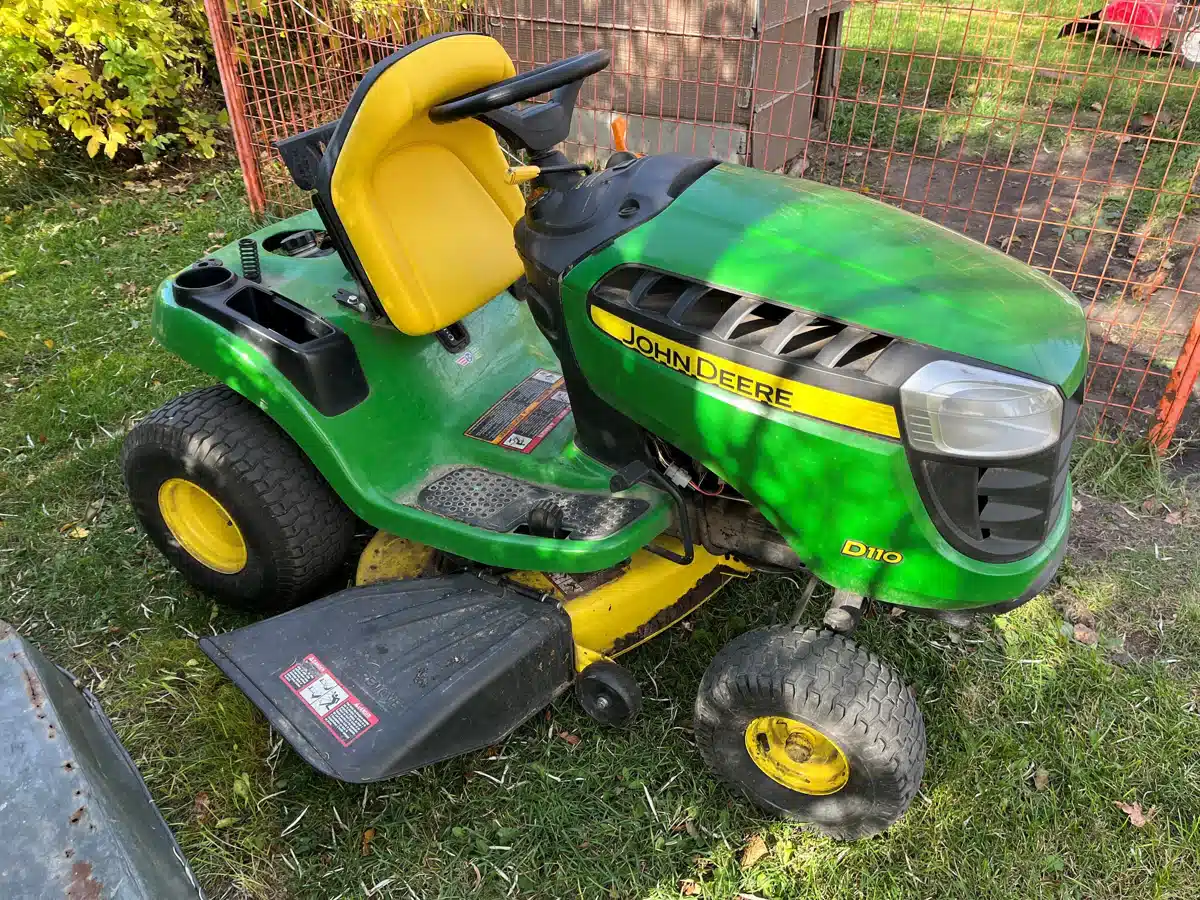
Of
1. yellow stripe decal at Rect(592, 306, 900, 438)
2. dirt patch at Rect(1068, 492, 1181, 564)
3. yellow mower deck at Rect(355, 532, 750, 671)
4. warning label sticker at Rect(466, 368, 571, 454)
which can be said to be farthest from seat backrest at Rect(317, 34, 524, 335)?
dirt patch at Rect(1068, 492, 1181, 564)

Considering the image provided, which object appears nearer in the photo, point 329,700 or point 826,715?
point 826,715

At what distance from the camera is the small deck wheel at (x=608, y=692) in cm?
223

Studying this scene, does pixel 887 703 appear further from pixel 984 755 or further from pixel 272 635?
pixel 272 635

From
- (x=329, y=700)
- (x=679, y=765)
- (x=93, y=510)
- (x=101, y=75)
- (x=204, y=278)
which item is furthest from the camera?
(x=101, y=75)

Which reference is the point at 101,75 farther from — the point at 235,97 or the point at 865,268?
the point at 865,268

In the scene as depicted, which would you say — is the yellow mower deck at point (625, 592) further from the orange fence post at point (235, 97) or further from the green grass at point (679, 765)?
the orange fence post at point (235, 97)

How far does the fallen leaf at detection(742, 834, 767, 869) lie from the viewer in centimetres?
212

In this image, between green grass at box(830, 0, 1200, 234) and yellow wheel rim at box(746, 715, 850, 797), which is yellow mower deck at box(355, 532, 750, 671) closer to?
yellow wheel rim at box(746, 715, 850, 797)

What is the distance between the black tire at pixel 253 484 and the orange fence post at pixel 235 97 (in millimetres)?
2914

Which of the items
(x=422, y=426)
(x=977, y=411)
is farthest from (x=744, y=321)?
(x=422, y=426)

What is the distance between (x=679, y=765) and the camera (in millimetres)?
2318

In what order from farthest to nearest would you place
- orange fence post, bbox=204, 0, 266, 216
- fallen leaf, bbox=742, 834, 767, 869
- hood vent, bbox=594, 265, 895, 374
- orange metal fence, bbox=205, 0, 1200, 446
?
orange fence post, bbox=204, 0, 266, 216
orange metal fence, bbox=205, 0, 1200, 446
fallen leaf, bbox=742, 834, 767, 869
hood vent, bbox=594, 265, 895, 374

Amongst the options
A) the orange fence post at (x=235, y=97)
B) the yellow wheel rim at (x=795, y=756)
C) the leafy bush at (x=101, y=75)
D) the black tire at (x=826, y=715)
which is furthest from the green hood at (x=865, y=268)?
the leafy bush at (x=101, y=75)

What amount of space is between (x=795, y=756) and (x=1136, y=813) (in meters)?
0.88
